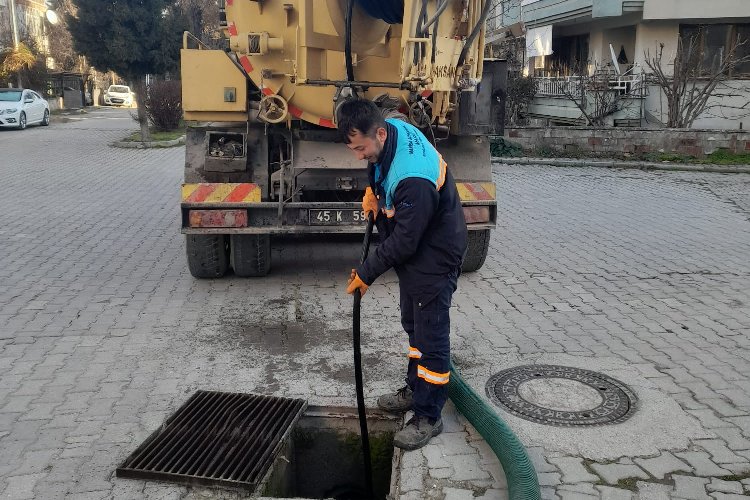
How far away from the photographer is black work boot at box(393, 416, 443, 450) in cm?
370

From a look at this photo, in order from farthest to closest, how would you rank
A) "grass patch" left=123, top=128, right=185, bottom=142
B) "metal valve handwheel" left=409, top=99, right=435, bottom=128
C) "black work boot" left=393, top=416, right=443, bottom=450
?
"grass patch" left=123, top=128, right=185, bottom=142 → "metal valve handwheel" left=409, top=99, right=435, bottom=128 → "black work boot" left=393, top=416, right=443, bottom=450

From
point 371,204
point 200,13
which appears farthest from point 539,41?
point 371,204

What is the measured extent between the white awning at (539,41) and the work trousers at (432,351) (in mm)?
21288

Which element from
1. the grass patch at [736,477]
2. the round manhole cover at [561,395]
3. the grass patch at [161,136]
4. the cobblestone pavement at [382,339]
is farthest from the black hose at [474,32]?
the grass patch at [161,136]

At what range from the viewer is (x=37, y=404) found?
4211 millimetres

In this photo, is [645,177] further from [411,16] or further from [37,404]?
[37,404]

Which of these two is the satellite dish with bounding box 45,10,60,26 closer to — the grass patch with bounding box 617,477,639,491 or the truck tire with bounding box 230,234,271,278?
the truck tire with bounding box 230,234,271,278

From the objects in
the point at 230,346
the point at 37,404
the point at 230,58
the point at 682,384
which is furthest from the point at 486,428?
the point at 230,58

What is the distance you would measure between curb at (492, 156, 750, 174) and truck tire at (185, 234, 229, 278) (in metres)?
10.0

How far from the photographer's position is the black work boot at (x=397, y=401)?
4.10 metres

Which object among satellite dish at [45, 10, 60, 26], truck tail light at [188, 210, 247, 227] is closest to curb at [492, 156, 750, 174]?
truck tail light at [188, 210, 247, 227]

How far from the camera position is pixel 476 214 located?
21.4 feet

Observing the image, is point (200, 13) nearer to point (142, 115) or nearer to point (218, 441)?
point (142, 115)

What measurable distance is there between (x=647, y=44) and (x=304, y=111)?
1655cm
